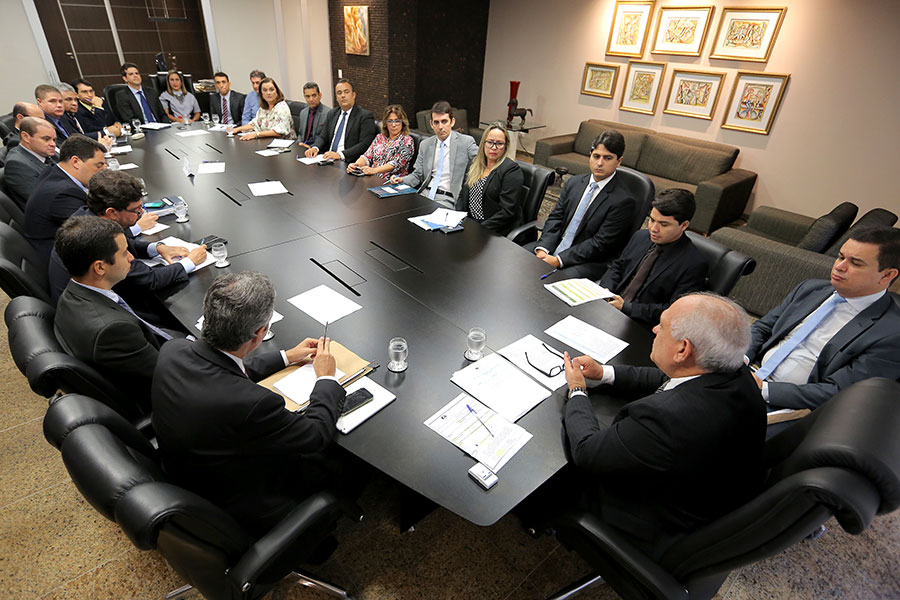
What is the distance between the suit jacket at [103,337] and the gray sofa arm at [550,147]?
5737 millimetres

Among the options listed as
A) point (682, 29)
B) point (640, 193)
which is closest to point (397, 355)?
point (640, 193)

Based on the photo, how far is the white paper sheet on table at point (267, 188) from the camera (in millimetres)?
3379

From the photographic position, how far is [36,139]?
3172 mm

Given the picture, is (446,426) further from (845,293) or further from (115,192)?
(115,192)

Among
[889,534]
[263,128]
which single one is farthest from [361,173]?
[889,534]

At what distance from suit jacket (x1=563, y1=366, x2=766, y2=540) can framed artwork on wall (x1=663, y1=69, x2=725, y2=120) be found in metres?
5.63

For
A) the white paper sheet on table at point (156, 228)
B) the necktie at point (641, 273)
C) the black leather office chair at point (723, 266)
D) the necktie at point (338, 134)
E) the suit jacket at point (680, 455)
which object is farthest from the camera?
the necktie at point (338, 134)

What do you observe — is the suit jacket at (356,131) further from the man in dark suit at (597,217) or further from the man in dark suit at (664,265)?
the man in dark suit at (664,265)

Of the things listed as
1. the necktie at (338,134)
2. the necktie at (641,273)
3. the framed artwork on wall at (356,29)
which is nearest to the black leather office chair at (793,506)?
the necktie at (641,273)

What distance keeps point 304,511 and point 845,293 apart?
2332 millimetres

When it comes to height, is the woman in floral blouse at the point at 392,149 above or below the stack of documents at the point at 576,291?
above

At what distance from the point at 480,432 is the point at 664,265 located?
149 cm

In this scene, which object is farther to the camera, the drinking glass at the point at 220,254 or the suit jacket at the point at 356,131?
the suit jacket at the point at 356,131

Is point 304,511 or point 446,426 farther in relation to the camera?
point 446,426
